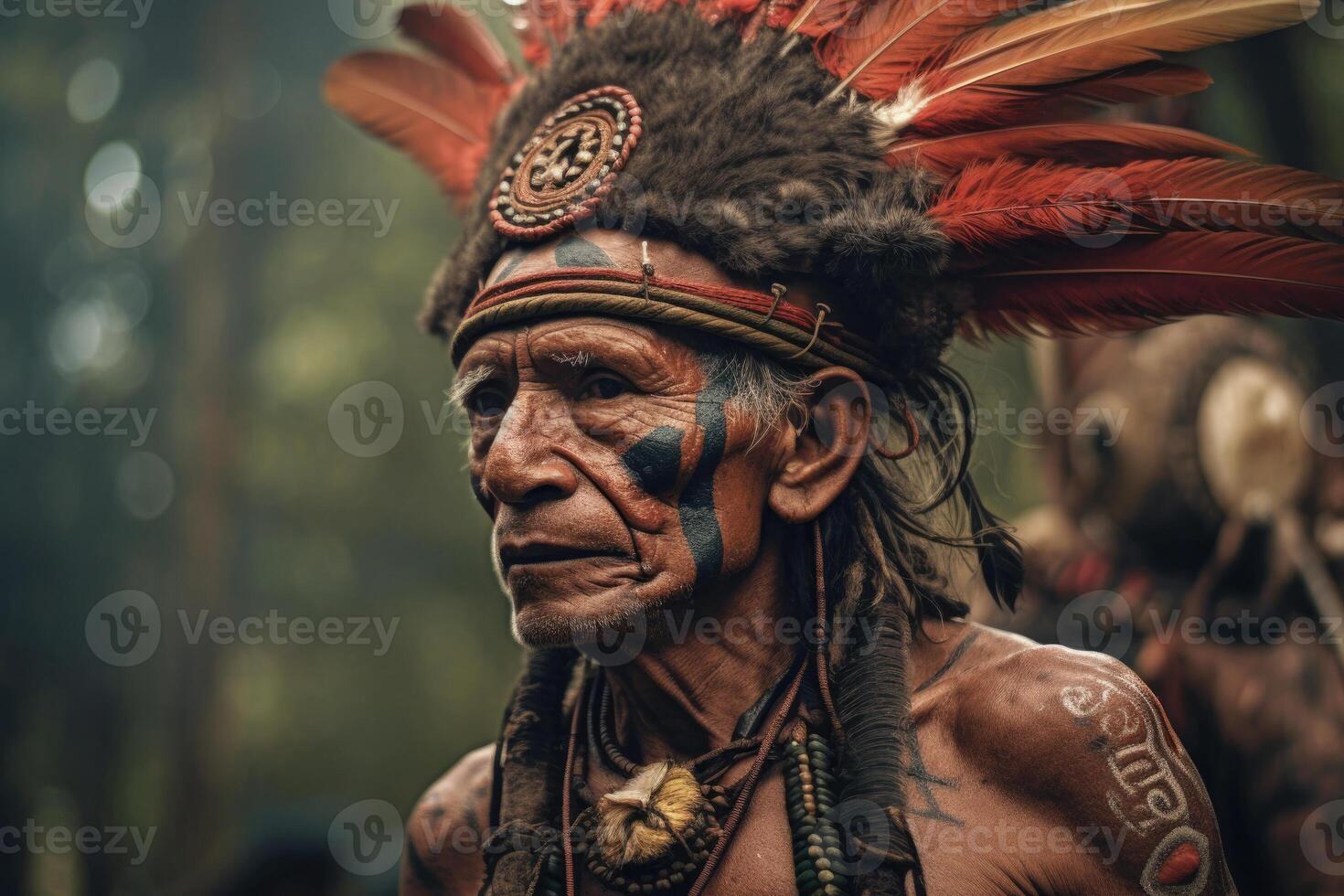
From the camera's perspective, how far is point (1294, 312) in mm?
2611

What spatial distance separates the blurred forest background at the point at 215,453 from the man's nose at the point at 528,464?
7.24 meters

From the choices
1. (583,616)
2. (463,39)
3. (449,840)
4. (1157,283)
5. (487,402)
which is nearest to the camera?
(583,616)

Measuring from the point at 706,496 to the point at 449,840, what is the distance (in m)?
1.35

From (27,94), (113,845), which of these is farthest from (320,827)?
(27,94)

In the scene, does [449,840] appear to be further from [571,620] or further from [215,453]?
[215,453]

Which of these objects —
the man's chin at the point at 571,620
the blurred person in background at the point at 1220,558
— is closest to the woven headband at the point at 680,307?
the man's chin at the point at 571,620

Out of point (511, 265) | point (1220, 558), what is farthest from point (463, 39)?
point (1220, 558)

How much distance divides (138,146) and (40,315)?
6.10ft

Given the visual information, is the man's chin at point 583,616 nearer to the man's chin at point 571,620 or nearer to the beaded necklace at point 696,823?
the man's chin at point 571,620

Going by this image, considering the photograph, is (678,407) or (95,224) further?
(95,224)

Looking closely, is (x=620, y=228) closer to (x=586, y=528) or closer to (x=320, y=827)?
(x=586, y=528)

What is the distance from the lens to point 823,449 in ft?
9.20

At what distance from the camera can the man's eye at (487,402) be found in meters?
2.84

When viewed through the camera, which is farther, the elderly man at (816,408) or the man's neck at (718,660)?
the man's neck at (718,660)
